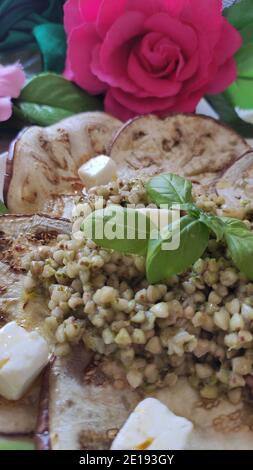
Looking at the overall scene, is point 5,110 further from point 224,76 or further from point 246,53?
point 246,53

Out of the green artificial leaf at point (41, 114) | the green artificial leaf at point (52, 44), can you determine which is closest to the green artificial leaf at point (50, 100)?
the green artificial leaf at point (41, 114)

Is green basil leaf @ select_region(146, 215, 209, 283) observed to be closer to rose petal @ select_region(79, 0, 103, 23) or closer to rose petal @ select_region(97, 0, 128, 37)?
rose petal @ select_region(97, 0, 128, 37)

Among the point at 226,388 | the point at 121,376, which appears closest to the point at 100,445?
the point at 121,376

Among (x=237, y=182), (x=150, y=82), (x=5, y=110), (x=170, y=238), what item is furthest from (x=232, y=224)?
(x=5, y=110)

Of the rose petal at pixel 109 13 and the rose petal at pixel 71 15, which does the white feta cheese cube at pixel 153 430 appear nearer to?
the rose petal at pixel 109 13

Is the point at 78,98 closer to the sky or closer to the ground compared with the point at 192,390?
closer to the sky

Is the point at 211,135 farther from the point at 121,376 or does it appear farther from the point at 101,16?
the point at 121,376
